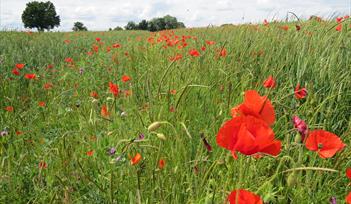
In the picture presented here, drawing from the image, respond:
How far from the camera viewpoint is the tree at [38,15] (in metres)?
51.2

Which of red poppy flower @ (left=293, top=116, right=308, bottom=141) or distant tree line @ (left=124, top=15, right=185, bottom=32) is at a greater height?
distant tree line @ (left=124, top=15, right=185, bottom=32)

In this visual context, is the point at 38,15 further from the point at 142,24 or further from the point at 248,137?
the point at 248,137

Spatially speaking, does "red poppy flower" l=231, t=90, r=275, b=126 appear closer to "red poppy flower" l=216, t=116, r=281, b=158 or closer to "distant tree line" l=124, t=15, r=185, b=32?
"red poppy flower" l=216, t=116, r=281, b=158

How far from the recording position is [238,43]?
11.4 ft

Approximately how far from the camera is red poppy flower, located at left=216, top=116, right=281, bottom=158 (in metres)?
0.69

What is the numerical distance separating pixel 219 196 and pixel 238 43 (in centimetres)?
233

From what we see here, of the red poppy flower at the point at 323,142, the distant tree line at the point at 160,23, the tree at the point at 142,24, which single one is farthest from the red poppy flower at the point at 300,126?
the tree at the point at 142,24

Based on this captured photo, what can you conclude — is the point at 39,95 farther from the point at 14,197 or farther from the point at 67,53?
the point at 67,53

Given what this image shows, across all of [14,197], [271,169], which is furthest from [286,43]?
[14,197]

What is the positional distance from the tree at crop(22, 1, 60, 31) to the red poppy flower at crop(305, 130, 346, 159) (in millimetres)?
54468

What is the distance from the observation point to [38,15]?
52.1m

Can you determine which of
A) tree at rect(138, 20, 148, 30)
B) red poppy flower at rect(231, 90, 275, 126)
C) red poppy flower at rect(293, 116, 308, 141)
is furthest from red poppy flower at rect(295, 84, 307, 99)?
tree at rect(138, 20, 148, 30)

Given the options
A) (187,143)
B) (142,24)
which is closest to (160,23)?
(142,24)

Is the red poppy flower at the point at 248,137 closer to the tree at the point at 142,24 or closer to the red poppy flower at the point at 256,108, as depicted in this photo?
the red poppy flower at the point at 256,108
